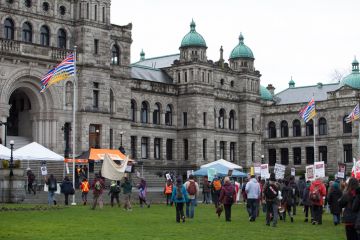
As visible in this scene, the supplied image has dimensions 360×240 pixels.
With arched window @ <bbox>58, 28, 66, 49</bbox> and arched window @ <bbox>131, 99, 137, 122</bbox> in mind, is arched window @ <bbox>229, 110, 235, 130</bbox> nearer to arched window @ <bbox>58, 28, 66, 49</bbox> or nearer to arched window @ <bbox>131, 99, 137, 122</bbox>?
arched window @ <bbox>131, 99, 137, 122</bbox>

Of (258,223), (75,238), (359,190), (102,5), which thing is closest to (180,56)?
(102,5)

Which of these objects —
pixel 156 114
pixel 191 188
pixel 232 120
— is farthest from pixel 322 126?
pixel 191 188

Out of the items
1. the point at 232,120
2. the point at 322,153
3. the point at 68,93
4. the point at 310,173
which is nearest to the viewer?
the point at 310,173

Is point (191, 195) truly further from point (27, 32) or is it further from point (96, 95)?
point (96, 95)

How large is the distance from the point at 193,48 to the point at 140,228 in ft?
173

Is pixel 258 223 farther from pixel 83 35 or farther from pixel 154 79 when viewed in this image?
pixel 154 79

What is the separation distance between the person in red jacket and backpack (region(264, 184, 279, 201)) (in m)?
1.60

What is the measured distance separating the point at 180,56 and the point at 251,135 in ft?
42.3

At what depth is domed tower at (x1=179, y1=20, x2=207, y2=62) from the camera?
2987 inches

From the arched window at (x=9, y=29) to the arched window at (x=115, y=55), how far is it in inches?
490

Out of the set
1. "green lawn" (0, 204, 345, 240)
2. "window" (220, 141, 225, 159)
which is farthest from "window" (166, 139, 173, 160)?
"green lawn" (0, 204, 345, 240)

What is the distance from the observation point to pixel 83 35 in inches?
2277

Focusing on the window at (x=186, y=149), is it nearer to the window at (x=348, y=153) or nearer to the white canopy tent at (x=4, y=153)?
the window at (x=348, y=153)

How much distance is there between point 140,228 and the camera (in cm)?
2442
